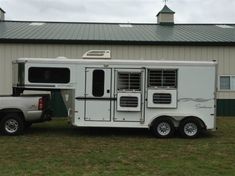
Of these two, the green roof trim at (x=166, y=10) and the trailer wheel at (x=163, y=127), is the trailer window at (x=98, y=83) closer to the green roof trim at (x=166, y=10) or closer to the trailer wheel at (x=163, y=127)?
the trailer wheel at (x=163, y=127)

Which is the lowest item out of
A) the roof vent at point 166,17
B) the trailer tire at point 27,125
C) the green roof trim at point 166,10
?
the trailer tire at point 27,125

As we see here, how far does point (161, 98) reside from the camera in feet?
46.5

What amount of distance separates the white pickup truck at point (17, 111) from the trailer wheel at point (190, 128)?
14.6 ft

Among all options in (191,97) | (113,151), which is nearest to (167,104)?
(191,97)

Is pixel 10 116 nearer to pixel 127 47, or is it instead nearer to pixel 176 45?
pixel 127 47

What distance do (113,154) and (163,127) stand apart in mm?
3596

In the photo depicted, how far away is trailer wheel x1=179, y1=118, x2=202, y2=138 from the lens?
46.8 ft

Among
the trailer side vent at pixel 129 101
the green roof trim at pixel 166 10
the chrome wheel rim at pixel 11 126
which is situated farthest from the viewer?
the green roof trim at pixel 166 10

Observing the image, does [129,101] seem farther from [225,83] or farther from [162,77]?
[225,83]

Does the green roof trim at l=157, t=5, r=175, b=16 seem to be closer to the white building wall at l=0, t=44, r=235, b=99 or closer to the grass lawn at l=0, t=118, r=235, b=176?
the white building wall at l=0, t=44, r=235, b=99

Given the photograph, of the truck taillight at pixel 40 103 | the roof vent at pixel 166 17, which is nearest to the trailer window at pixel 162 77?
the truck taillight at pixel 40 103

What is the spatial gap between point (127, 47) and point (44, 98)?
302 inches

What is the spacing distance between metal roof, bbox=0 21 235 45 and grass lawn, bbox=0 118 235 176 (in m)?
6.72

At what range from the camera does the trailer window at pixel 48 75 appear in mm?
14297
